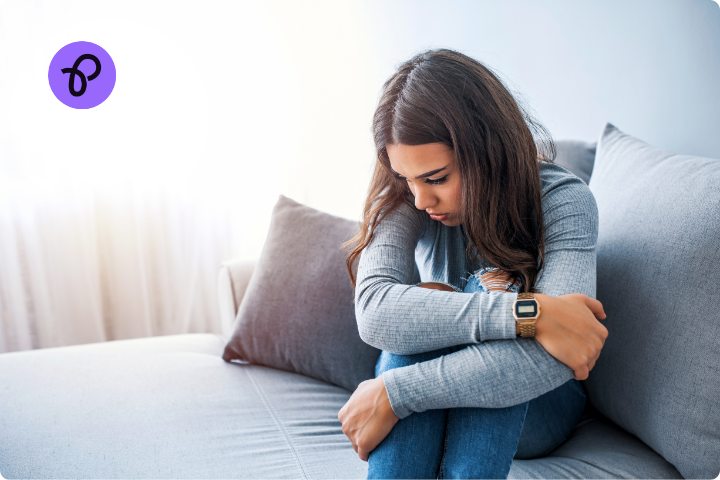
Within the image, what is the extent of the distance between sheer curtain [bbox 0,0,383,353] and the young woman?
3.93 feet

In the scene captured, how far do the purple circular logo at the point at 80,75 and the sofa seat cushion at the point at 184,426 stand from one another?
100 cm

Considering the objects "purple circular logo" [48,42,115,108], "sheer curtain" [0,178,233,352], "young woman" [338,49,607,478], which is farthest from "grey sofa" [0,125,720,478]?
"purple circular logo" [48,42,115,108]

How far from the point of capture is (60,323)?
1978mm

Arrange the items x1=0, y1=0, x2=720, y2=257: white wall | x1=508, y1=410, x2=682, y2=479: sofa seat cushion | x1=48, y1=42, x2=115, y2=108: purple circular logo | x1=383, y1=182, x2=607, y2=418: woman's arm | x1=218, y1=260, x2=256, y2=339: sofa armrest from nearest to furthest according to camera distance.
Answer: x1=383, y1=182, x2=607, y2=418: woman's arm, x1=508, y1=410, x2=682, y2=479: sofa seat cushion, x1=0, y1=0, x2=720, y2=257: white wall, x1=218, y1=260, x2=256, y2=339: sofa armrest, x1=48, y1=42, x2=115, y2=108: purple circular logo

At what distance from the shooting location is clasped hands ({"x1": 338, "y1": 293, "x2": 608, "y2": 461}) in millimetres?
756

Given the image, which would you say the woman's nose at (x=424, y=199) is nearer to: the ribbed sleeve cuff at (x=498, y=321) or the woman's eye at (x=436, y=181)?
the woman's eye at (x=436, y=181)

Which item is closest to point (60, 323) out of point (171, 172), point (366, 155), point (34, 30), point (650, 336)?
point (171, 172)

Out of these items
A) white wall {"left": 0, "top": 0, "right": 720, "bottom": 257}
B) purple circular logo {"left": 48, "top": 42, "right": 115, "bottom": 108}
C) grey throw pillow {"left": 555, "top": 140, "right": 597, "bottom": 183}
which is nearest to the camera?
grey throw pillow {"left": 555, "top": 140, "right": 597, "bottom": 183}

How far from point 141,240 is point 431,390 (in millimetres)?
1637

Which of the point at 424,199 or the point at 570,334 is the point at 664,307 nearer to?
the point at 570,334

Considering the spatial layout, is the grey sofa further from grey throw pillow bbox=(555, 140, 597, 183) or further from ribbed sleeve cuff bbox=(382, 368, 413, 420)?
ribbed sleeve cuff bbox=(382, 368, 413, 420)

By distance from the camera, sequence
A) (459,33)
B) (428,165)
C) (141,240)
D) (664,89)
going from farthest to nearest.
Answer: (141,240)
(459,33)
(664,89)
(428,165)

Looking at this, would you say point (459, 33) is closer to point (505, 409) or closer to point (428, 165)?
point (428, 165)

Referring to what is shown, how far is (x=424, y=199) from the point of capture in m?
0.92
